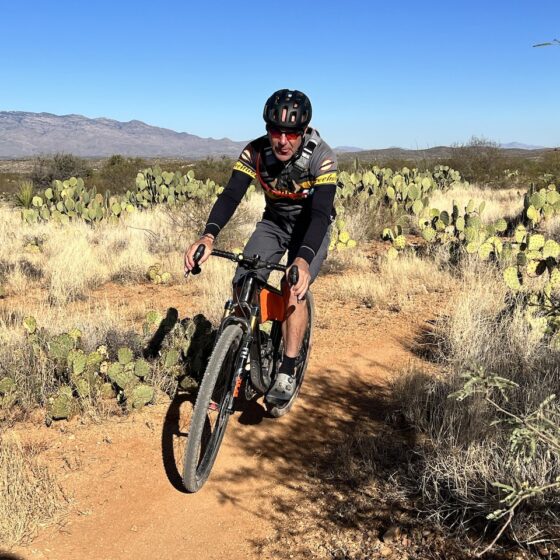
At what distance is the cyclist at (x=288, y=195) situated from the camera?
3.33m

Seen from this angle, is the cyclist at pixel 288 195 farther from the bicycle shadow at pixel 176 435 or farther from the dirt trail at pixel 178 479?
the bicycle shadow at pixel 176 435

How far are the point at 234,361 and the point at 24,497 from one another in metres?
1.34

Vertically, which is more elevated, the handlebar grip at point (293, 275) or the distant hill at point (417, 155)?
the distant hill at point (417, 155)

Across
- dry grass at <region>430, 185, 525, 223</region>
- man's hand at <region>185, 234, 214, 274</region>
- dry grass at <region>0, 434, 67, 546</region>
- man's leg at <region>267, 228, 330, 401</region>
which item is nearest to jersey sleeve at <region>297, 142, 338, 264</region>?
man's leg at <region>267, 228, 330, 401</region>

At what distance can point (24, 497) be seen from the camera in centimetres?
292

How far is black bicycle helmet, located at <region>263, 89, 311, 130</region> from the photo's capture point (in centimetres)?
330

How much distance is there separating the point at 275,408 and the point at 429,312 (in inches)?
121

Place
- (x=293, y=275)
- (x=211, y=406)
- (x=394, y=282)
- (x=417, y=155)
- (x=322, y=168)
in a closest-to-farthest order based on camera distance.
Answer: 1. (x=293, y=275)
2. (x=211, y=406)
3. (x=322, y=168)
4. (x=394, y=282)
5. (x=417, y=155)

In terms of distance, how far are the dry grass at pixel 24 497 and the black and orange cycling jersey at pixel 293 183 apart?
1762 millimetres

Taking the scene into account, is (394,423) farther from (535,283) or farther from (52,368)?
(535,283)

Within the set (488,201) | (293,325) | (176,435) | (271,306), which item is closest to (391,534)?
(293,325)

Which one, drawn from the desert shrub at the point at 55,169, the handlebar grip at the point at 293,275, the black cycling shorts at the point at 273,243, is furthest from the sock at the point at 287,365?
the desert shrub at the point at 55,169

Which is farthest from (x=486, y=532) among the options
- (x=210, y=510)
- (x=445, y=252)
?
(x=445, y=252)

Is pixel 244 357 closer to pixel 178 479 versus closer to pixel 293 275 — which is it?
pixel 293 275
